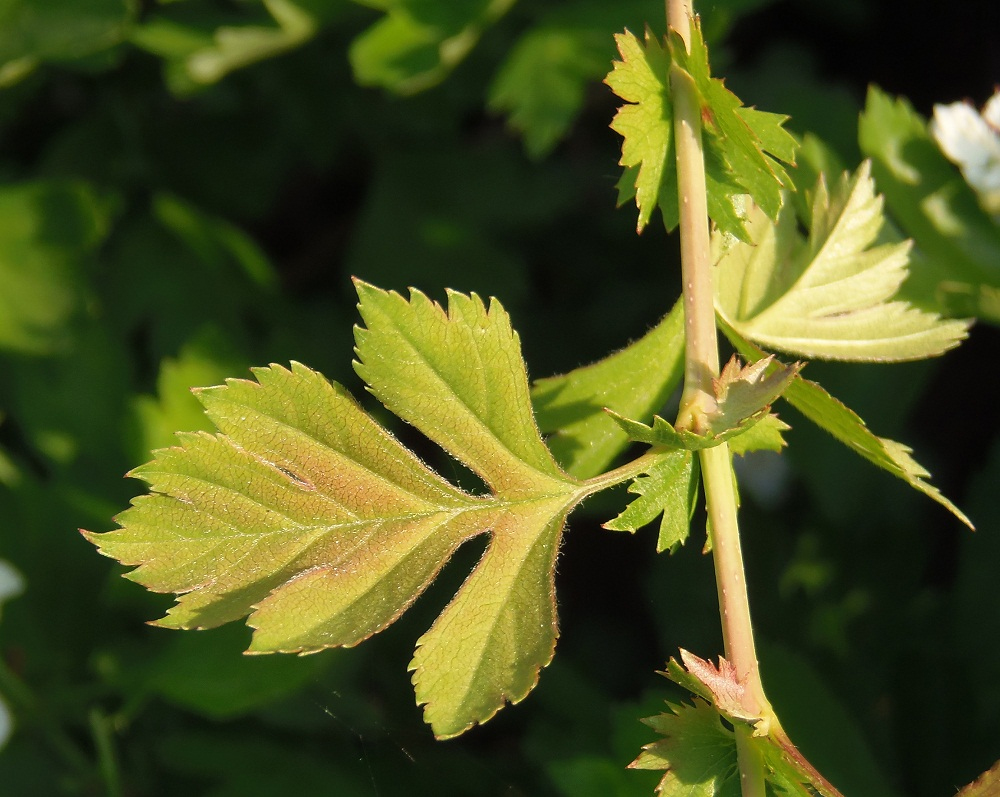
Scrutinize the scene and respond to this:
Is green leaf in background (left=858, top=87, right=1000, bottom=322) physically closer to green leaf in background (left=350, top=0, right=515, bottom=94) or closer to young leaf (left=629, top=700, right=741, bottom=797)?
green leaf in background (left=350, top=0, right=515, bottom=94)

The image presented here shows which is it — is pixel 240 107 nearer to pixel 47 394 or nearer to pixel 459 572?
pixel 47 394

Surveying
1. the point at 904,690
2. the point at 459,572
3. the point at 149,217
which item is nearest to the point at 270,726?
the point at 459,572

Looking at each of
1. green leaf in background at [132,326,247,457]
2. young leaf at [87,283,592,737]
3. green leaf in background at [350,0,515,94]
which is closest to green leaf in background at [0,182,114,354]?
green leaf in background at [132,326,247,457]

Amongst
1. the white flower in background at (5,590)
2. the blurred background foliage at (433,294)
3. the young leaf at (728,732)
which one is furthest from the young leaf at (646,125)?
the white flower in background at (5,590)

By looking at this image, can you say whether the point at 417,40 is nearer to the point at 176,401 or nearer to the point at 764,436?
the point at 176,401

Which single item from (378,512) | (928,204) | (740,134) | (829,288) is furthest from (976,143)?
(378,512)

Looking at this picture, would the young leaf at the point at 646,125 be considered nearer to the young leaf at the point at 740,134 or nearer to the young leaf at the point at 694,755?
the young leaf at the point at 740,134
